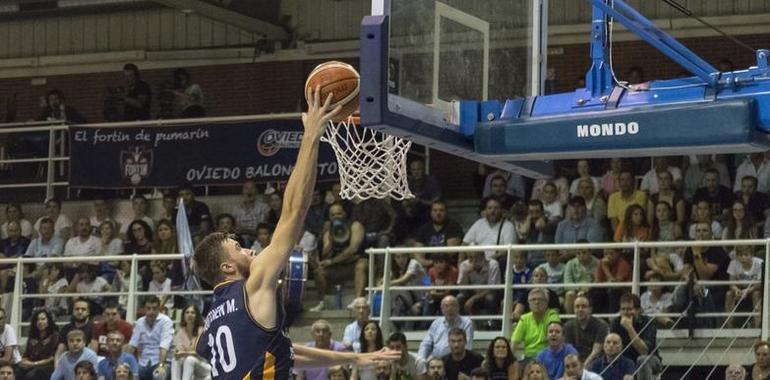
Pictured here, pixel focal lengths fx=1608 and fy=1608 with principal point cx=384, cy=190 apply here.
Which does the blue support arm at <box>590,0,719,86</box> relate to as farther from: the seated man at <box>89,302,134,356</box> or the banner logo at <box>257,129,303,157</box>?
the banner logo at <box>257,129,303,157</box>

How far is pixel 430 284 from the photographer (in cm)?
1731

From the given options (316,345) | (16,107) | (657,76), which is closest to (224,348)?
(316,345)

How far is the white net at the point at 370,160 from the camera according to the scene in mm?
10391

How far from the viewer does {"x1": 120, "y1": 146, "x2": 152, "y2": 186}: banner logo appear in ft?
70.0

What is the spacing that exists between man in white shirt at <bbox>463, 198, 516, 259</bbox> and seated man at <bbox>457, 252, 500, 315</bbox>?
0.58 feet

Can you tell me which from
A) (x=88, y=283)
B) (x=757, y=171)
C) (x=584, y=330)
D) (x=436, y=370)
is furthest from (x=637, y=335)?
(x=88, y=283)

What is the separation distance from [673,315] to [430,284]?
9.68 ft

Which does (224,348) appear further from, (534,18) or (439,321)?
(439,321)

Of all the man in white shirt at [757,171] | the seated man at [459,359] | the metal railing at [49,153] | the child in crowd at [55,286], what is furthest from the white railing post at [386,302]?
the metal railing at [49,153]

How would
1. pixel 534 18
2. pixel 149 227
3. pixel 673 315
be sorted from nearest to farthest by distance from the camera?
pixel 534 18, pixel 673 315, pixel 149 227

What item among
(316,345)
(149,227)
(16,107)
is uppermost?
(16,107)

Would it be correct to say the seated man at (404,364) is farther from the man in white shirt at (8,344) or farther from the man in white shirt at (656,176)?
the man in white shirt at (8,344)

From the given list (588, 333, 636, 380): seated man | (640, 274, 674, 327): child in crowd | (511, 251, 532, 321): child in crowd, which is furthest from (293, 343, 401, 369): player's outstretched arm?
(511, 251, 532, 321): child in crowd

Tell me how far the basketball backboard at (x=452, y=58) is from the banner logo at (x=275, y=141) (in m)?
10.0
